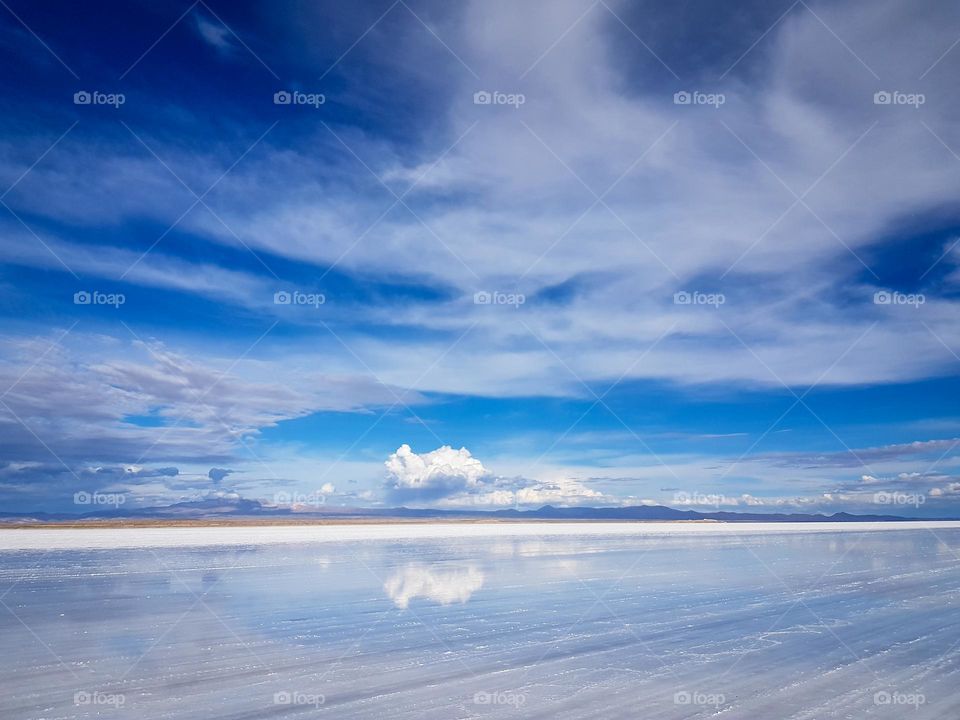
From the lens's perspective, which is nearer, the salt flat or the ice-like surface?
the ice-like surface

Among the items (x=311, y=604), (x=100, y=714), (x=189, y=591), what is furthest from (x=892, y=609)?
(x=189, y=591)

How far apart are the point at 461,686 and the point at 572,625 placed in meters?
3.81

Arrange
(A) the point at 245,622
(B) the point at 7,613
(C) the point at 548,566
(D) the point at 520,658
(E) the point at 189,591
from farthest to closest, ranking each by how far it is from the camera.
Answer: (C) the point at 548,566, (E) the point at 189,591, (B) the point at 7,613, (A) the point at 245,622, (D) the point at 520,658

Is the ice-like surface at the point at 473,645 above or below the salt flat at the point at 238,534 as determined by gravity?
below

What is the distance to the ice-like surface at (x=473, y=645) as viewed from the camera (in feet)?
20.5

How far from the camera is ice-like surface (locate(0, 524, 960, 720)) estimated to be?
6.25 m

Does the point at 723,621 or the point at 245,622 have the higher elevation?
the point at 245,622

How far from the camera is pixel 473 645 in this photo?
8742mm

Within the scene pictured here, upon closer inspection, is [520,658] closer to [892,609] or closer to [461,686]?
[461,686]

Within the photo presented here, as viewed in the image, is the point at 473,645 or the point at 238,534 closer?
the point at 473,645

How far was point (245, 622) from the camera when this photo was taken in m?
10.2

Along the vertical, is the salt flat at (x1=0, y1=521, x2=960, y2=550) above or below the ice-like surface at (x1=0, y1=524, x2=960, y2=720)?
above

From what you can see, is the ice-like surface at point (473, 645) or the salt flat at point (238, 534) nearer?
the ice-like surface at point (473, 645)

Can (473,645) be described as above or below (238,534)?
below
